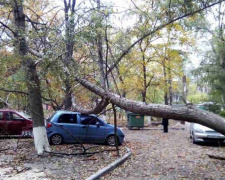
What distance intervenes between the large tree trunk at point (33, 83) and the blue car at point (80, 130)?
1836mm

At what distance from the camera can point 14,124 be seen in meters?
13.4

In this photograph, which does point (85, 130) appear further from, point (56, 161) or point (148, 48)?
point (148, 48)

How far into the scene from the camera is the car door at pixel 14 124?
13.3 m

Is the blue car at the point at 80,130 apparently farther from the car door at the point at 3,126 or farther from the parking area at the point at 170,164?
the car door at the point at 3,126

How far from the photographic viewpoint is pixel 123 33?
36.6ft

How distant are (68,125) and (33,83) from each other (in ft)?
10.6

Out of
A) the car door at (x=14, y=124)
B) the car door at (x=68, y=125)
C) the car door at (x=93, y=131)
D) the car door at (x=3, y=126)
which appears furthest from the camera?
the car door at (x=14, y=124)

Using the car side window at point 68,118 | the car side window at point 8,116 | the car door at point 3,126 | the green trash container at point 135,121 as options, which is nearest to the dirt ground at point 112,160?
the car side window at point 68,118

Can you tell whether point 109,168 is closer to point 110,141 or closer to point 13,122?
point 110,141

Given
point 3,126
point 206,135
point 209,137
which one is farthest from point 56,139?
point 209,137

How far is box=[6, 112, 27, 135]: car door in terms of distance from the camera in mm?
13297

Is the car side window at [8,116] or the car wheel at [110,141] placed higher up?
the car side window at [8,116]

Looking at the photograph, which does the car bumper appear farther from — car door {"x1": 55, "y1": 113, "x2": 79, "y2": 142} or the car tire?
car door {"x1": 55, "y1": 113, "x2": 79, "y2": 142}

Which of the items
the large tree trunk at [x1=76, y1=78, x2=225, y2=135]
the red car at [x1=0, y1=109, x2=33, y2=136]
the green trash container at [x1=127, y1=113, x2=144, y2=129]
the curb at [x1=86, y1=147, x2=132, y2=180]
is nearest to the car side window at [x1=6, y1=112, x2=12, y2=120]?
the red car at [x1=0, y1=109, x2=33, y2=136]
